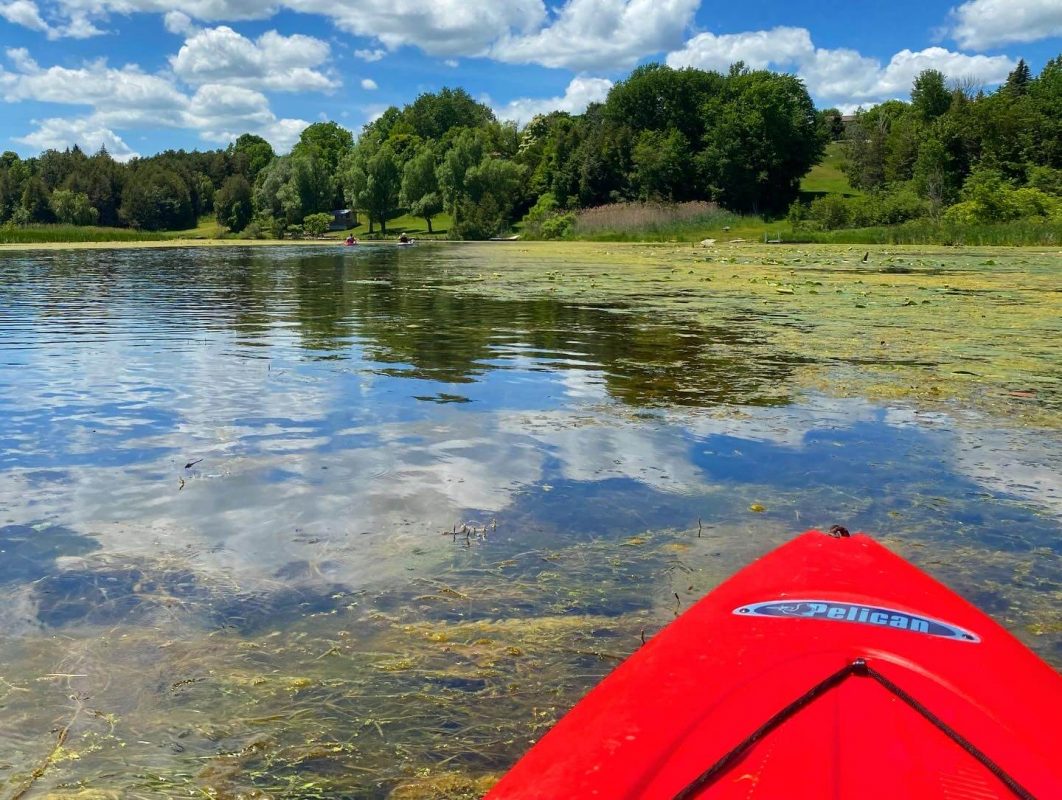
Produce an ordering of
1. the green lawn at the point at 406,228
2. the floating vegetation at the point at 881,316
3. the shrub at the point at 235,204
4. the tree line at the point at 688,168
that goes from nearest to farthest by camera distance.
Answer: the floating vegetation at the point at 881,316 → the tree line at the point at 688,168 → the green lawn at the point at 406,228 → the shrub at the point at 235,204

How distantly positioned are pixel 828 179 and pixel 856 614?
263 ft

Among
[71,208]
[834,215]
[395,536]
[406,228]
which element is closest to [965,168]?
[834,215]

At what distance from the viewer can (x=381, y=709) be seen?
9.25 feet

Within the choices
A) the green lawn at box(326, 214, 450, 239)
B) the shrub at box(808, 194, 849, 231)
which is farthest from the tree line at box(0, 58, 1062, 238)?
the green lawn at box(326, 214, 450, 239)

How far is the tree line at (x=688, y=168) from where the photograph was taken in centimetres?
5291

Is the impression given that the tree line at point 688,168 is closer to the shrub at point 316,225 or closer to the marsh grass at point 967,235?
the shrub at point 316,225

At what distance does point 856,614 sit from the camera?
2359mm

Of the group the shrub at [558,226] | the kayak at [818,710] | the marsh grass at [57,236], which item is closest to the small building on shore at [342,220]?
A: the marsh grass at [57,236]

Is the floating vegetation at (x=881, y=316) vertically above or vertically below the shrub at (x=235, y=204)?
below

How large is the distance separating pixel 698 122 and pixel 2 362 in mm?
72161

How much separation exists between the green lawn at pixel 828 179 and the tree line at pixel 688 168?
1286mm

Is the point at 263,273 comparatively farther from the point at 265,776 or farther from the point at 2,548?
the point at 265,776

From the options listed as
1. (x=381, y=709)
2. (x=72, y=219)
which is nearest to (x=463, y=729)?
(x=381, y=709)

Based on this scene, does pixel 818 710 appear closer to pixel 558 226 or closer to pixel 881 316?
pixel 881 316
